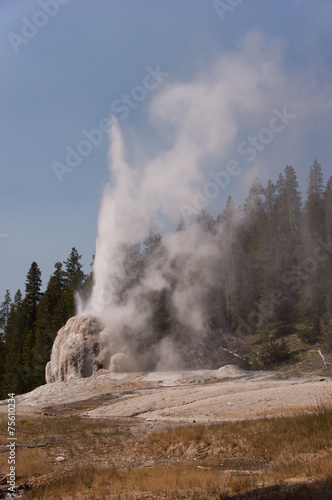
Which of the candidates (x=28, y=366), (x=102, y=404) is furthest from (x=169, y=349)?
(x=28, y=366)

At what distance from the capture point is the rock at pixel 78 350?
39.0 m

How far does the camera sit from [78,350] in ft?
130

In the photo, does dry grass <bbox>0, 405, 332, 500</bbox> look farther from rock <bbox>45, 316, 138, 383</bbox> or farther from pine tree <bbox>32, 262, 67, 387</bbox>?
pine tree <bbox>32, 262, 67, 387</bbox>

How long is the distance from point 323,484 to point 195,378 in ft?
75.4

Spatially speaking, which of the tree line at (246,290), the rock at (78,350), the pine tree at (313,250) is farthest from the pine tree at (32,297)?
the pine tree at (313,250)

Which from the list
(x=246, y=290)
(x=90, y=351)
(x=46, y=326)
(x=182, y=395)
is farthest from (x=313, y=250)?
(x=46, y=326)

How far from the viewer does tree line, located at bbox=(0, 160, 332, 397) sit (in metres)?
49.8

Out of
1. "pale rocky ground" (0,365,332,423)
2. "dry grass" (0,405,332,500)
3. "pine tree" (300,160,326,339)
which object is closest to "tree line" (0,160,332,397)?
"pine tree" (300,160,326,339)

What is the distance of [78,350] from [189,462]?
2859cm

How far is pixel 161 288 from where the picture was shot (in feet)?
182

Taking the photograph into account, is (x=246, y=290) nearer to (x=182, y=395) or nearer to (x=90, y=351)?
(x=90, y=351)

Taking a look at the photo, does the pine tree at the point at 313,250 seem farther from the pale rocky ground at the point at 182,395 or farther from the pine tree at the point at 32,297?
the pine tree at the point at 32,297

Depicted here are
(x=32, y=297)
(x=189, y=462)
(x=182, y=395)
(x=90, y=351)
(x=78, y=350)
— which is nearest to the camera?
(x=189, y=462)

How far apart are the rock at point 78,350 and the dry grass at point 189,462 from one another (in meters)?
20.9
